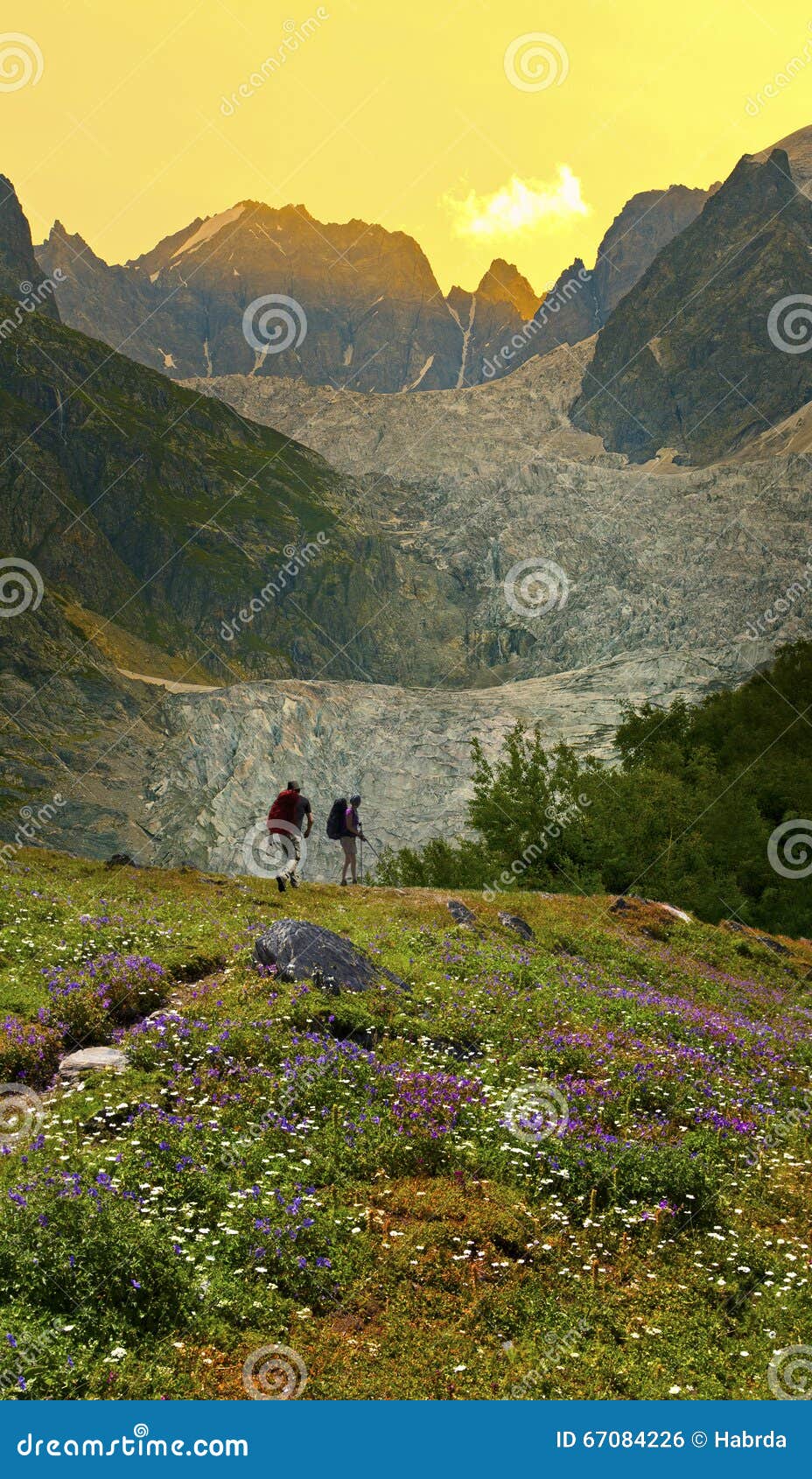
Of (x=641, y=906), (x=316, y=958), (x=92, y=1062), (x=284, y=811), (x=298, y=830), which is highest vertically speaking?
(x=641, y=906)

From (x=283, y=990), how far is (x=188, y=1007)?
151cm

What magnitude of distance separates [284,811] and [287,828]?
531mm

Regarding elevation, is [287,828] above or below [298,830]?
below

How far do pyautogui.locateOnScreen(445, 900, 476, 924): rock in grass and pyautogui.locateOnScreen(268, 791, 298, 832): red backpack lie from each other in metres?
4.81

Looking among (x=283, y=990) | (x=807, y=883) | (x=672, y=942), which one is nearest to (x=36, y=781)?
(x=807, y=883)

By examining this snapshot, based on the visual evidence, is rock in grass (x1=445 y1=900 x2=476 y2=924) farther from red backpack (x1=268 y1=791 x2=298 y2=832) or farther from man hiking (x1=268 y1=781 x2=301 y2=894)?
red backpack (x1=268 y1=791 x2=298 y2=832)

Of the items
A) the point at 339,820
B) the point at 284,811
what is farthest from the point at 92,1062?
the point at 339,820

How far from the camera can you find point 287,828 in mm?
26844

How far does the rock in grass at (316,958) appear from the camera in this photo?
16953 millimetres

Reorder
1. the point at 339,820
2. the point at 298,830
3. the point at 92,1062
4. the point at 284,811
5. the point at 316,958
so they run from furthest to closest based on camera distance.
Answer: the point at 339,820 < the point at 284,811 < the point at 298,830 < the point at 316,958 < the point at 92,1062

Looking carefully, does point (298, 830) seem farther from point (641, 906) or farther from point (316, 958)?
point (641, 906)

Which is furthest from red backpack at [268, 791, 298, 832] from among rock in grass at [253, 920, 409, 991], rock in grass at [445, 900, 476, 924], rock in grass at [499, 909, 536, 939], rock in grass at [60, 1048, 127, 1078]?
rock in grass at [60, 1048, 127, 1078]

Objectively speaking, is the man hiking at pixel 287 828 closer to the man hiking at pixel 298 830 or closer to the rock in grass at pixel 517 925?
the man hiking at pixel 298 830

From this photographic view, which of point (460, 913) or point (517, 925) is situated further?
point (460, 913)
